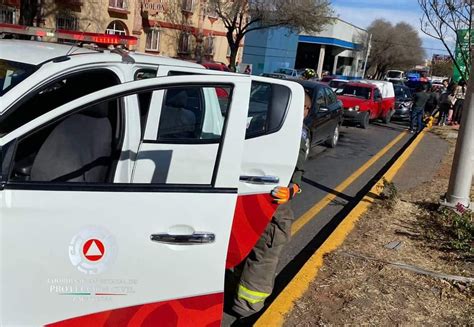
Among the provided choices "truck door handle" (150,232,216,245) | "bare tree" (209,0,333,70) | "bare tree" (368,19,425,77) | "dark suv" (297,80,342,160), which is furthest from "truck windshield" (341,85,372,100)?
"bare tree" (368,19,425,77)

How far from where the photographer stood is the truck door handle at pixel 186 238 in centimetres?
249

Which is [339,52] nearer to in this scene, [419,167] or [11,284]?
[419,167]

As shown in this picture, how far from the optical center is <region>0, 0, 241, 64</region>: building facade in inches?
1080

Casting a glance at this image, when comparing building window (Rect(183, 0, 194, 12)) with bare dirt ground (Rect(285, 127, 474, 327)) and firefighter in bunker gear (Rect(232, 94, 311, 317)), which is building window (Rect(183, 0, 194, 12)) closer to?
bare dirt ground (Rect(285, 127, 474, 327))

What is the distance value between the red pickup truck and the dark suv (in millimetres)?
5129

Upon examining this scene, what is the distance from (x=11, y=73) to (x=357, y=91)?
55.7 feet

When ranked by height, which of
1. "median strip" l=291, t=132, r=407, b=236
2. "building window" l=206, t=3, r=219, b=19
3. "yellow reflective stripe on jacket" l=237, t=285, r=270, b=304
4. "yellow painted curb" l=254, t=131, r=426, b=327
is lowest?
"median strip" l=291, t=132, r=407, b=236

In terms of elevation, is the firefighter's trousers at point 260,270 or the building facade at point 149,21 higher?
the building facade at point 149,21

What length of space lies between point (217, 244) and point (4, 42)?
244 centimetres

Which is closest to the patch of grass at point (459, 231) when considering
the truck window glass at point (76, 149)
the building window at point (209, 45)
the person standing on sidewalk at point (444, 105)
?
the truck window glass at point (76, 149)

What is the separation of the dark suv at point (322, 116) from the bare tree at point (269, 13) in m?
25.2

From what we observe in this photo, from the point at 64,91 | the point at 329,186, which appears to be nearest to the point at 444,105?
the point at 329,186

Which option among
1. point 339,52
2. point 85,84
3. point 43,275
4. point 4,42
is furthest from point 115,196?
point 339,52

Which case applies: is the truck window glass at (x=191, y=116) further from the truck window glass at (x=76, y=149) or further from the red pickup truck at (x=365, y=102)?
the red pickup truck at (x=365, y=102)
